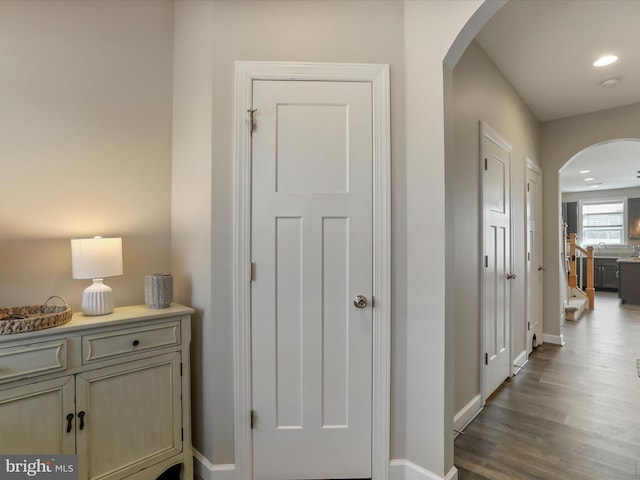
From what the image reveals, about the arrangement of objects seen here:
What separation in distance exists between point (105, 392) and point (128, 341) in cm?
24

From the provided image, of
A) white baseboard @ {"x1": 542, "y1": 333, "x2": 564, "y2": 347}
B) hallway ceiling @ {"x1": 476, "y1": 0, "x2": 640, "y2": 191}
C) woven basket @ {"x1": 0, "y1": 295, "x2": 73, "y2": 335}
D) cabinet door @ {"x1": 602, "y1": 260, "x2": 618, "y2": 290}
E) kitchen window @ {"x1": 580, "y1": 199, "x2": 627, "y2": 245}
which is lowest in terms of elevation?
white baseboard @ {"x1": 542, "y1": 333, "x2": 564, "y2": 347}

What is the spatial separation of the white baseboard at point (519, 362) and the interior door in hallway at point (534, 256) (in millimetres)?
167

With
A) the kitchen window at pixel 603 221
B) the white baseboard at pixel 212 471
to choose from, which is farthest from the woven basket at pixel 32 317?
the kitchen window at pixel 603 221

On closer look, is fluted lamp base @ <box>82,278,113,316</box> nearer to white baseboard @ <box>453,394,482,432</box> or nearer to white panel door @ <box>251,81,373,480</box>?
white panel door @ <box>251,81,373,480</box>

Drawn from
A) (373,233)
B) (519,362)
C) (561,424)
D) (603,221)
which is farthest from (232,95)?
(603,221)

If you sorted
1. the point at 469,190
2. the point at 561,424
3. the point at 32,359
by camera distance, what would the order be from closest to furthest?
the point at 32,359 < the point at 561,424 < the point at 469,190

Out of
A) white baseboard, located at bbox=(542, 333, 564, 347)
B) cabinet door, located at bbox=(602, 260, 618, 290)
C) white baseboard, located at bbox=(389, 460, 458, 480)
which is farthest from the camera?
cabinet door, located at bbox=(602, 260, 618, 290)

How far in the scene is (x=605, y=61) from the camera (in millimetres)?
2838

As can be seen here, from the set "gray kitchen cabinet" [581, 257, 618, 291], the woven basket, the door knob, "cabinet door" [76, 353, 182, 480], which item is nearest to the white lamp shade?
the woven basket

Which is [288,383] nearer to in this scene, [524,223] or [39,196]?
[39,196]

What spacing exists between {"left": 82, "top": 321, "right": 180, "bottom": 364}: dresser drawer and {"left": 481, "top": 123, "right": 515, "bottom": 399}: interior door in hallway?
232 centimetres

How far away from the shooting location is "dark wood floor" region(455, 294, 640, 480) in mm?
1896

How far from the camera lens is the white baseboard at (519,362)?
130 inches

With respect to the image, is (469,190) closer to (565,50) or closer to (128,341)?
(565,50)
